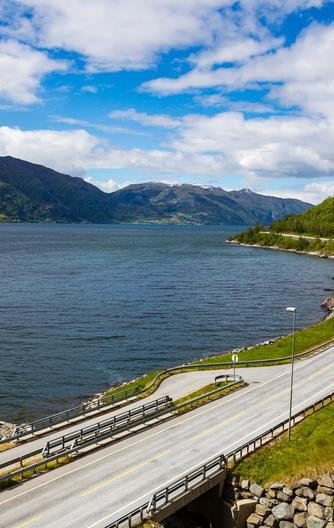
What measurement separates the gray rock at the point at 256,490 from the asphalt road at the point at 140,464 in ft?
13.0

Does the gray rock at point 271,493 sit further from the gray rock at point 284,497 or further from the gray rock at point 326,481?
the gray rock at point 326,481

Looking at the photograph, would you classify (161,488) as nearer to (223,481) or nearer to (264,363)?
(223,481)

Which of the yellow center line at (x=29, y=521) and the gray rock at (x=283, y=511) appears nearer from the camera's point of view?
the yellow center line at (x=29, y=521)

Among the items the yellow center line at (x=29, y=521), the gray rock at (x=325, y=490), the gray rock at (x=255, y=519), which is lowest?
the gray rock at (x=255, y=519)

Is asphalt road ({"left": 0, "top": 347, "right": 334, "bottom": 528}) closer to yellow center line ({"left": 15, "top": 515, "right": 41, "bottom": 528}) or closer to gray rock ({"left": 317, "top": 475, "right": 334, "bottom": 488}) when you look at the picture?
yellow center line ({"left": 15, "top": 515, "right": 41, "bottom": 528})

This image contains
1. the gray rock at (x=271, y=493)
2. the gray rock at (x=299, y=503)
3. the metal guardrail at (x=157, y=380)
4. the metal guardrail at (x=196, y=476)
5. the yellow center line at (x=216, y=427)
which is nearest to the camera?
the metal guardrail at (x=196, y=476)

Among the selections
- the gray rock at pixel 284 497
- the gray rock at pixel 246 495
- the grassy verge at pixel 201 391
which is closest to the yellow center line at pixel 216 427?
the grassy verge at pixel 201 391

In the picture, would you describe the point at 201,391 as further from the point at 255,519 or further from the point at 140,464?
the point at 255,519

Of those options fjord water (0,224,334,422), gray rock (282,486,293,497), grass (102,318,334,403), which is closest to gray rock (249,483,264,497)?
gray rock (282,486,293,497)

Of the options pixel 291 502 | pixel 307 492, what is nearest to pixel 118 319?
pixel 291 502

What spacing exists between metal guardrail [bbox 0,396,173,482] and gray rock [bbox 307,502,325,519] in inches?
602

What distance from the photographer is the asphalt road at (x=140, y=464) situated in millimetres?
28672

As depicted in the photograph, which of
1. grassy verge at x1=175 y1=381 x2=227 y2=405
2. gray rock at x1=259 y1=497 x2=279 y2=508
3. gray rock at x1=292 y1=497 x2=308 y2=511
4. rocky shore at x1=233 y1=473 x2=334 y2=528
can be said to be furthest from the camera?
grassy verge at x1=175 y1=381 x2=227 y2=405

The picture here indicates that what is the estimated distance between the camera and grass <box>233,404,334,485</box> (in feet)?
112
